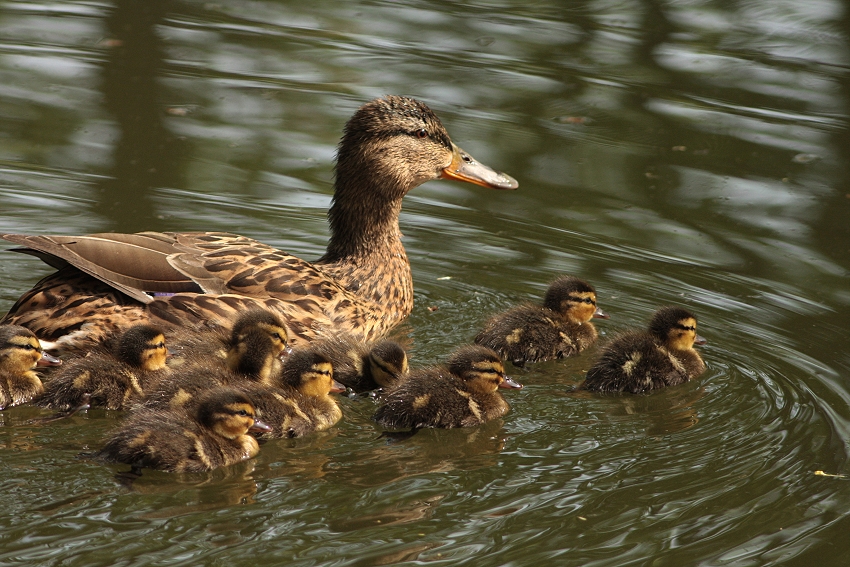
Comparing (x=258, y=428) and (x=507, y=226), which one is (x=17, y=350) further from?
(x=507, y=226)

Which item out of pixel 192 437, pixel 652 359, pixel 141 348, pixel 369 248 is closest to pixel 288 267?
pixel 369 248

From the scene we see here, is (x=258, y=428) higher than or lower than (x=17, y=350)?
lower

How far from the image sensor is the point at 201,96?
9617 millimetres

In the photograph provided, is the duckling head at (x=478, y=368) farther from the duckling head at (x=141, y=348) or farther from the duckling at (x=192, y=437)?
the duckling head at (x=141, y=348)

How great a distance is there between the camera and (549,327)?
596cm

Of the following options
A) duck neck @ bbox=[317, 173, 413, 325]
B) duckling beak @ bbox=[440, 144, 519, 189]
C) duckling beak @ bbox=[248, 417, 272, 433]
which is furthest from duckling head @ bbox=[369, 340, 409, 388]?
duckling beak @ bbox=[440, 144, 519, 189]

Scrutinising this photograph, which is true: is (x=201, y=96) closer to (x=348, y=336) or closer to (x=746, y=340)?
(x=348, y=336)

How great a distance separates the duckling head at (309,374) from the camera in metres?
5.12

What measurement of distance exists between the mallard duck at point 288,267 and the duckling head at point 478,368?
0.94 meters

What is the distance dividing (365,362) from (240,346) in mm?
576

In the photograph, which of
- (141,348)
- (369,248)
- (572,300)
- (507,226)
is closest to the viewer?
(141,348)

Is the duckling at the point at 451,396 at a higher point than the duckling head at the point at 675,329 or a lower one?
lower

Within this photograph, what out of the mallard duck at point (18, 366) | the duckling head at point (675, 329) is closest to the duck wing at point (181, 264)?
the mallard duck at point (18, 366)

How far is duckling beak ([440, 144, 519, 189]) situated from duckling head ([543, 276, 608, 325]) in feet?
3.46
